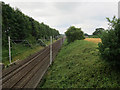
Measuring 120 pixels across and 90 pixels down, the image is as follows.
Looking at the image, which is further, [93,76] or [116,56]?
[93,76]

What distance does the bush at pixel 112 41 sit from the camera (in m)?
5.92

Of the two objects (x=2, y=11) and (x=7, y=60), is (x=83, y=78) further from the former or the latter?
(x=2, y=11)

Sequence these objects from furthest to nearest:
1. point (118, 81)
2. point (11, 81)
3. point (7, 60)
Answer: point (7, 60), point (11, 81), point (118, 81)

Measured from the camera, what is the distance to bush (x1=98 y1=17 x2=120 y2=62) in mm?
5917

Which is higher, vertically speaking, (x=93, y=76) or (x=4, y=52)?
(x=4, y=52)

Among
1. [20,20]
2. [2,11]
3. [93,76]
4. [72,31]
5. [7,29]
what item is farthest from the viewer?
[72,31]

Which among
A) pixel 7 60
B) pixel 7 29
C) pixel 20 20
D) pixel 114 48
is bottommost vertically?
pixel 7 60

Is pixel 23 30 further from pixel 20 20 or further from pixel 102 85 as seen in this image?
pixel 102 85

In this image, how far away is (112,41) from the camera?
19.9ft

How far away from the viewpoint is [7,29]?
19.2m

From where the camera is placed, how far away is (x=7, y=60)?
622 inches

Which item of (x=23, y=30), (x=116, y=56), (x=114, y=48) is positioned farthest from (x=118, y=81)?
(x=23, y=30)

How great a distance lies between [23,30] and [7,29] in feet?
19.3

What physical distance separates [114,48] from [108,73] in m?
2.25
